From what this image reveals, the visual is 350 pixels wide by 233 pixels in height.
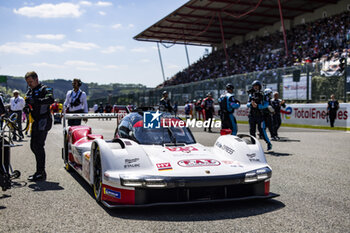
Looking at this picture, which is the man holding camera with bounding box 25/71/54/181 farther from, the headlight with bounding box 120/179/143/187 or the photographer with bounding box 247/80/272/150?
the photographer with bounding box 247/80/272/150

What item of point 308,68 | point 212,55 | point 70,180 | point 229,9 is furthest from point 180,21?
Answer: point 70,180

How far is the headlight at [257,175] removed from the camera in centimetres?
396

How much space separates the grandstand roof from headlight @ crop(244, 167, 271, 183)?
86.4 feet

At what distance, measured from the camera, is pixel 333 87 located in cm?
1692

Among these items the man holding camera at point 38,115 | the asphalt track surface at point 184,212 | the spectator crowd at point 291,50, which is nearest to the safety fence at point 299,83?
the spectator crowd at point 291,50

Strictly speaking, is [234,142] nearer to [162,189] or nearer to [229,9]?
[162,189]

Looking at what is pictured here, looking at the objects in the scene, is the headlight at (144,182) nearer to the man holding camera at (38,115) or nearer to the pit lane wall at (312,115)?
the man holding camera at (38,115)

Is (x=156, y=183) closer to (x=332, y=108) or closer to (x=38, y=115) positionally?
(x=38, y=115)

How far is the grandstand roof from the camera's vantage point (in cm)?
3166

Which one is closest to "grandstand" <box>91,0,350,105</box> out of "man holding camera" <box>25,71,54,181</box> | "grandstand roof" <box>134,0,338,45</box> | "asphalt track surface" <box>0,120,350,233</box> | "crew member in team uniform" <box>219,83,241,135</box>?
"grandstand roof" <box>134,0,338,45</box>

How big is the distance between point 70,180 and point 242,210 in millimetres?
2874

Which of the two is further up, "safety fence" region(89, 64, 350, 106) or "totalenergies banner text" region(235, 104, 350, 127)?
"safety fence" region(89, 64, 350, 106)

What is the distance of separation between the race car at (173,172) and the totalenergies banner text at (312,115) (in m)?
13.0

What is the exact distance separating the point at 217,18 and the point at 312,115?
69.8ft
